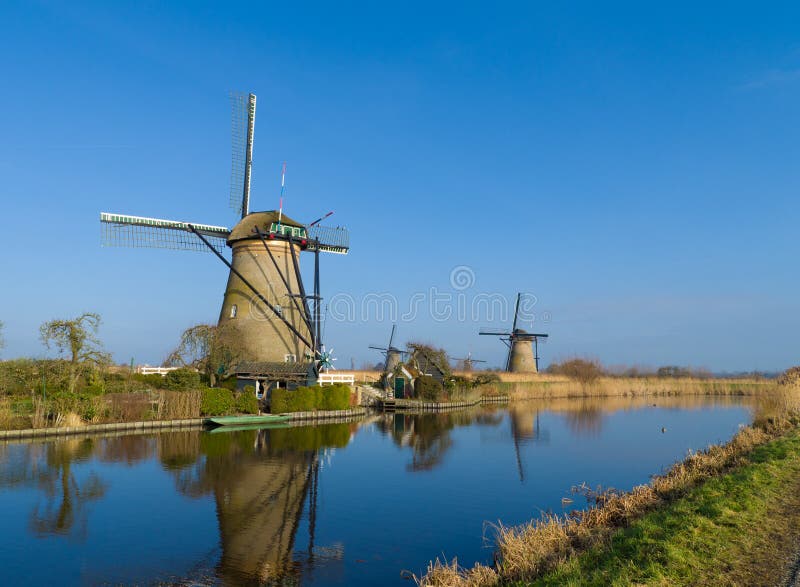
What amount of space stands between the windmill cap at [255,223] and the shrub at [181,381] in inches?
266

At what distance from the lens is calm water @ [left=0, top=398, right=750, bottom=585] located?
23.7ft

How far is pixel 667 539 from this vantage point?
5.82 meters

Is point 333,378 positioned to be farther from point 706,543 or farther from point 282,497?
point 706,543

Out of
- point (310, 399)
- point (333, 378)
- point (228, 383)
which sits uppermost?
point (333, 378)

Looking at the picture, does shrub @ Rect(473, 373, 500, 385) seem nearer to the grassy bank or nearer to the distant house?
the grassy bank

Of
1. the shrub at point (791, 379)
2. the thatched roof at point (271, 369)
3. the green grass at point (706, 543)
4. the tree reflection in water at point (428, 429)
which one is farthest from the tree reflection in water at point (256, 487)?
the shrub at point (791, 379)

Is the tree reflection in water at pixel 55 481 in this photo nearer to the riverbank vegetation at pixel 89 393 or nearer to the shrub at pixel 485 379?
the riverbank vegetation at pixel 89 393

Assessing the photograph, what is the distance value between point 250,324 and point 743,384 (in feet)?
124

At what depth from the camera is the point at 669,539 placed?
5793mm

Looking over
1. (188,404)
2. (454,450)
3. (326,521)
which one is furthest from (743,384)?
(326,521)

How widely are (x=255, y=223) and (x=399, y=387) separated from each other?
1239cm

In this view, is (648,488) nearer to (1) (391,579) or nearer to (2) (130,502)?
(1) (391,579)

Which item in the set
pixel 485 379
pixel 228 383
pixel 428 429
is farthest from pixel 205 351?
pixel 485 379

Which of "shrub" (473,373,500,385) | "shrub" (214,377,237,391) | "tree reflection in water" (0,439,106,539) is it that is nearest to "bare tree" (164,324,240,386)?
"shrub" (214,377,237,391)
